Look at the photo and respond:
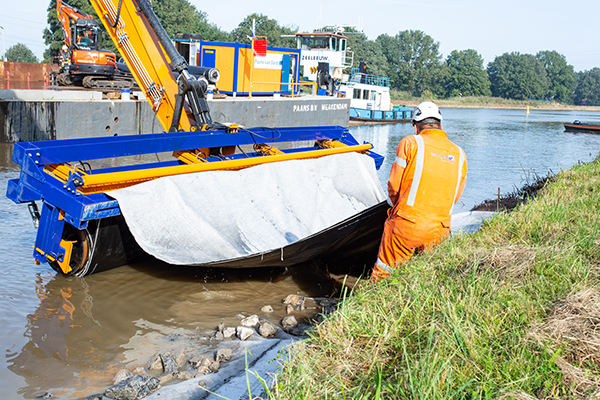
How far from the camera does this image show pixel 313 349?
2535mm

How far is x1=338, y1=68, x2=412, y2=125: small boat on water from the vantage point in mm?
32594

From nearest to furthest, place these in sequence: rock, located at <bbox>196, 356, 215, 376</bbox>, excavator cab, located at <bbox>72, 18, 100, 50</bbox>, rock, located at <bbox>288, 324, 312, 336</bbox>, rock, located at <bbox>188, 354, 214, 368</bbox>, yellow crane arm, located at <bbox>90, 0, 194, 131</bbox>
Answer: rock, located at <bbox>196, 356, 215, 376</bbox> → rock, located at <bbox>188, 354, 214, 368</bbox> → rock, located at <bbox>288, 324, 312, 336</bbox> → yellow crane arm, located at <bbox>90, 0, 194, 131</bbox> → excavator cab, located at <bbox>72, 18, 100, 50</bbox>

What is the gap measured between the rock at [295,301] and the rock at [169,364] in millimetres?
1540

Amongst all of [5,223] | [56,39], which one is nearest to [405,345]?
[5,223]

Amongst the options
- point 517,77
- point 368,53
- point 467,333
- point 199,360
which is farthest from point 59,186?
point 517,77

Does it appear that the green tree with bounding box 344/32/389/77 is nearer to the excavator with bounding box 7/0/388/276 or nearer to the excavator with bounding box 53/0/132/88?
the excavator with bounding box 53/0/132/88

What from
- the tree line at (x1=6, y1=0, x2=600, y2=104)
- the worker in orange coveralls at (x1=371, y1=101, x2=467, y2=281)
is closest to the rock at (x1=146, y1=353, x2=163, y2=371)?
the worker in orange coveralls at (x1=371, y1=101, x2=467, y2=281)

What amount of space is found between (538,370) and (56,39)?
53.2 metres

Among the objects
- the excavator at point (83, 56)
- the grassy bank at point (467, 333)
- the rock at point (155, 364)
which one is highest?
→ the excavator at point (83, 56)

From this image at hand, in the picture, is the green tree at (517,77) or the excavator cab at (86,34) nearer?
the excavator cab at (86,34)

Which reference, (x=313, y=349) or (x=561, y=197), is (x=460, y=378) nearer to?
(x=313, y=349)

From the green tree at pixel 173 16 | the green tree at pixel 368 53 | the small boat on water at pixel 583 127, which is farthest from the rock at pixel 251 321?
the green tree at pixel 368 53

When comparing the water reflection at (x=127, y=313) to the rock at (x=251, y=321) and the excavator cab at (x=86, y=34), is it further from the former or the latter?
the excavator cab at (x=86, y=34)

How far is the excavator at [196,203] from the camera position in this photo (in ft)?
14.2
